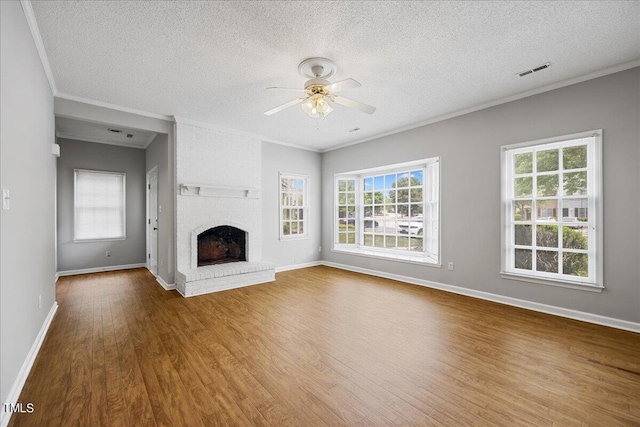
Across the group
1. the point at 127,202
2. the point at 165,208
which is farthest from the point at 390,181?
the point at 127,202

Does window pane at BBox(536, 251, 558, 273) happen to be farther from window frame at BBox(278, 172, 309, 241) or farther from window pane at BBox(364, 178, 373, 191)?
window frame at BBox(278, 172, 309, 241)

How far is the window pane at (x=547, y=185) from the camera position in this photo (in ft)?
11.3

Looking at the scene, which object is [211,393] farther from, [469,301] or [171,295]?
[469,301]

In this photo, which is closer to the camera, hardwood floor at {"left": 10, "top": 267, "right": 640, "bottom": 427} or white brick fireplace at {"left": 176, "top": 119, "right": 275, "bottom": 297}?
hardwood floor at {"left": 10, "top": 267, "right": 640, "bottom": 427}

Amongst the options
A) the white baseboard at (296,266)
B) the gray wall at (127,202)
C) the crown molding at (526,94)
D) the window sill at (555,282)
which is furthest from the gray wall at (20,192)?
the window sill at (555,282)

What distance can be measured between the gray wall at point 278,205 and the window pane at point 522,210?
12.9 feet

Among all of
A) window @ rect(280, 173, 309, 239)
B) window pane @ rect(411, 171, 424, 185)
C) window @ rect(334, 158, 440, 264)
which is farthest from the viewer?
window @ rect(280, 173, 309, 239)

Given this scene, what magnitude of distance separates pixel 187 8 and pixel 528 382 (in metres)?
3.75

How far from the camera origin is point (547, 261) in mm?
3500

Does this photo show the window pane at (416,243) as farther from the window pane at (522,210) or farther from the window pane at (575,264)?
the window pane at (575,264)

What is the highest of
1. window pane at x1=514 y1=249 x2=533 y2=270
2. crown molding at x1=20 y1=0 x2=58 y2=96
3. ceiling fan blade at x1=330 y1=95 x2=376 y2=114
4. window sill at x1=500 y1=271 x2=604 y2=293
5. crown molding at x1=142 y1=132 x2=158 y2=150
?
crown molding at x1=20 y1=0 x2=58 y2=96

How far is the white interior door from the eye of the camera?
17.8 feet

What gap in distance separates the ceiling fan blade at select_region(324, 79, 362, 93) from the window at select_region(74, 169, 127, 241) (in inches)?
217

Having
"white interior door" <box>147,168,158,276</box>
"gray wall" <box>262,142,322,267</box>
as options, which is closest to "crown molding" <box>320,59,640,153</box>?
"gray wall" <box>262,142,322,267</box>
